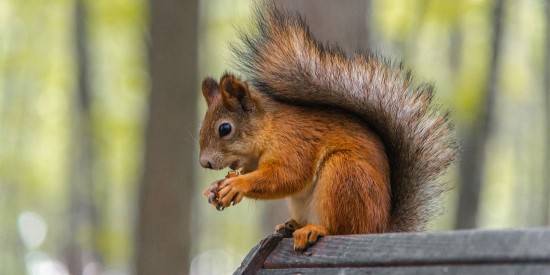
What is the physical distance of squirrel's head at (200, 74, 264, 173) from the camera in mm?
2727

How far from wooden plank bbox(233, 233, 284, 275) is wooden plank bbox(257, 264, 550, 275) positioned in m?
0.08

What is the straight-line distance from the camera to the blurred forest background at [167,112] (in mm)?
5605

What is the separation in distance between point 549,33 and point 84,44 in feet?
25.2

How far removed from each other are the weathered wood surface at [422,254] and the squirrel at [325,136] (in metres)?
0.17

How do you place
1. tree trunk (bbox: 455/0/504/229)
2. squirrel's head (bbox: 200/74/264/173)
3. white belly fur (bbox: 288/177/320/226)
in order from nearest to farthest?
white belly fur (bbox: 288/177/320/226)
squirrel's head (bbox: 200/74/264/173)
tree trunk (bbox: 455/0/504/229)

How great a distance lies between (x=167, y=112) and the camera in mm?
5672

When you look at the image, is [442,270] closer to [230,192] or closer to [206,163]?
[230,192]

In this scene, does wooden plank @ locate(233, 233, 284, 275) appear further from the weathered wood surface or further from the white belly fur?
the white belly fur

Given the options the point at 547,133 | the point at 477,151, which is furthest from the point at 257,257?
the point at 547,133

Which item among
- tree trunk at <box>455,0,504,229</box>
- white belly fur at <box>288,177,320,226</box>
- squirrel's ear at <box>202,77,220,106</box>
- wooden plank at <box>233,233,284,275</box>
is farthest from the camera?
tree trunk at <box>455,0,504,229</box>

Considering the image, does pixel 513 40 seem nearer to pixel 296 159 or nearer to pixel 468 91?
pixel 468 91

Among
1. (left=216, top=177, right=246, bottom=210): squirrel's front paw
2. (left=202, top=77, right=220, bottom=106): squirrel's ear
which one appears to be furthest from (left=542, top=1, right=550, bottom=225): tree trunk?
(left=216, top=177, right=246, bottom=210): squirrel's front paw

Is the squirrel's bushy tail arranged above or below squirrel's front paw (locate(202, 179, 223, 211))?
above

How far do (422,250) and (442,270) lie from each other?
0.30 ft
